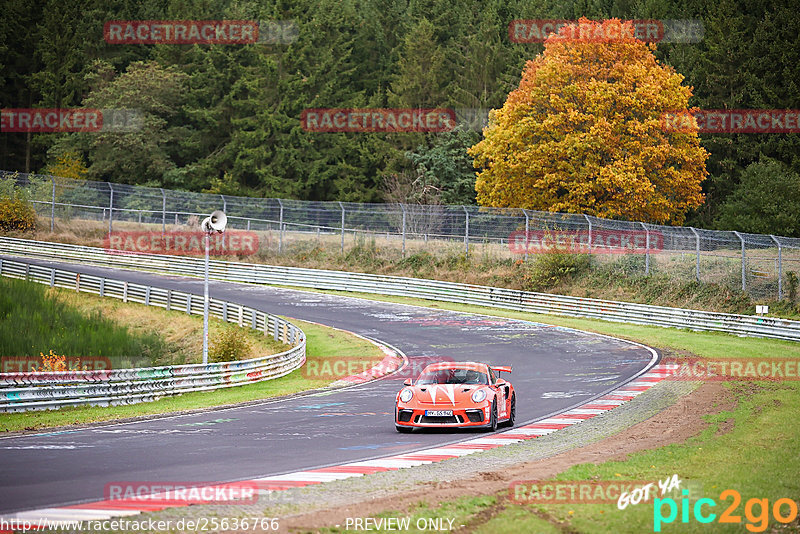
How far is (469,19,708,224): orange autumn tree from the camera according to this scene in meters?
47.6

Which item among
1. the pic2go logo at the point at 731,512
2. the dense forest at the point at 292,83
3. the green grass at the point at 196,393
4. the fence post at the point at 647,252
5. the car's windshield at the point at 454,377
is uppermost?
the dense forest at the point at 292,83

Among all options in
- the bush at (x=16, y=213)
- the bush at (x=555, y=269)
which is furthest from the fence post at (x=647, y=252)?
the bush at (x=16, y=213)

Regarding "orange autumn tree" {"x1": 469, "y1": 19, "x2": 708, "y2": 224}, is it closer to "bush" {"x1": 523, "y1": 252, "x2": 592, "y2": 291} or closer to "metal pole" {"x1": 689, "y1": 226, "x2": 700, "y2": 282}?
"bush" {"x1": 523, "y1": 252, "x2": 592, "y2": 291}

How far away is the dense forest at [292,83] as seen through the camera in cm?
7006

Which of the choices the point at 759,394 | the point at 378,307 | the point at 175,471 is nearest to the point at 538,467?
the point at 175,471

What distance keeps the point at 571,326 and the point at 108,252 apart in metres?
30.1

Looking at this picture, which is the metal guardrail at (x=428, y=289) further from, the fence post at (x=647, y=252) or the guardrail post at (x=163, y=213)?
the fence post at (x=647, y=252)

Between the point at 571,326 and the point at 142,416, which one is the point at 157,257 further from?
the point at 142,416

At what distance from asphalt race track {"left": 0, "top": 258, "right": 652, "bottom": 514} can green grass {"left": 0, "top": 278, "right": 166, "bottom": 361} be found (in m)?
9.04

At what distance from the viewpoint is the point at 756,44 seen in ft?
208

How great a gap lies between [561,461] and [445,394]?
4038 mm

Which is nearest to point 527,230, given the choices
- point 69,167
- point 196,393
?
point 196,393

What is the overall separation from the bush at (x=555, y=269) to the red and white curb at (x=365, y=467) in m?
23.4

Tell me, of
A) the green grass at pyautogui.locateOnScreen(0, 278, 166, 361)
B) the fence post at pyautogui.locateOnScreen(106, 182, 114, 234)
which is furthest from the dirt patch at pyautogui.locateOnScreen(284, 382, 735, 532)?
the fence post at pyautogui.locateOnScreen(106, 182, 114, 234)
